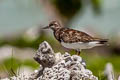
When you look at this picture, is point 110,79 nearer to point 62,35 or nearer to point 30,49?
point 62,35

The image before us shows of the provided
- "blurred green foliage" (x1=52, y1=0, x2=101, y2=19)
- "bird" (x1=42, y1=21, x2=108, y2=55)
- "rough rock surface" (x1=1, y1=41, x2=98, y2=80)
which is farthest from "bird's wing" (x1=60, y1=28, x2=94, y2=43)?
"blurred green foliage" (x1=52, y1=0, x2=101, y2=19)

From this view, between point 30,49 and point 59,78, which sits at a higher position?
point 59,78

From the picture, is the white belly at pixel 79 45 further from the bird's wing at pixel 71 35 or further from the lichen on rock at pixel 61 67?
the lichen on rock at pixel 61 67

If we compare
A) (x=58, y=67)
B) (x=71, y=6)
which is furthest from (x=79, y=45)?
(x=71, y=6)

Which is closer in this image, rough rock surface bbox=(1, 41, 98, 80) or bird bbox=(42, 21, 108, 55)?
rough rock surface bbox=(1, 41, 98, 80)

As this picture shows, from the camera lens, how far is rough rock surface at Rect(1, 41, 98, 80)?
14.6 ft

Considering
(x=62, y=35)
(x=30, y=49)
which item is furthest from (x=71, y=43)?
(x=30, y=49)

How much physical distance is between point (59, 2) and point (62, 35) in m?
21.2

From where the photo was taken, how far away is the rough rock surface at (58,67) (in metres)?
4.46

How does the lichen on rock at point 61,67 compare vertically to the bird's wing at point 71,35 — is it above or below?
below

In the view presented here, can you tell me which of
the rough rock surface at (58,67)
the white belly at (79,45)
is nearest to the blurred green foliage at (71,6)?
the white belly at (79,45)

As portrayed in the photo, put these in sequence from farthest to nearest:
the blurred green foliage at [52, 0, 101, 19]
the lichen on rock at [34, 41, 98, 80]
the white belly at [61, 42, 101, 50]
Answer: the blurred green foliage at [52, 0, 101, 19]
the white belly at [61, 42, 101, 50]
the lichen on rock at [34, 41, 98, 80]

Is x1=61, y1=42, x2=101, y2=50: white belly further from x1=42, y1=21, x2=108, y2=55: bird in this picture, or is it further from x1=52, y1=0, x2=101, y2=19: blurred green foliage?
x1=52, y1=0, x2=101, y2=19: blurred green foliage

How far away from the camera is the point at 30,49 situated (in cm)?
2530
